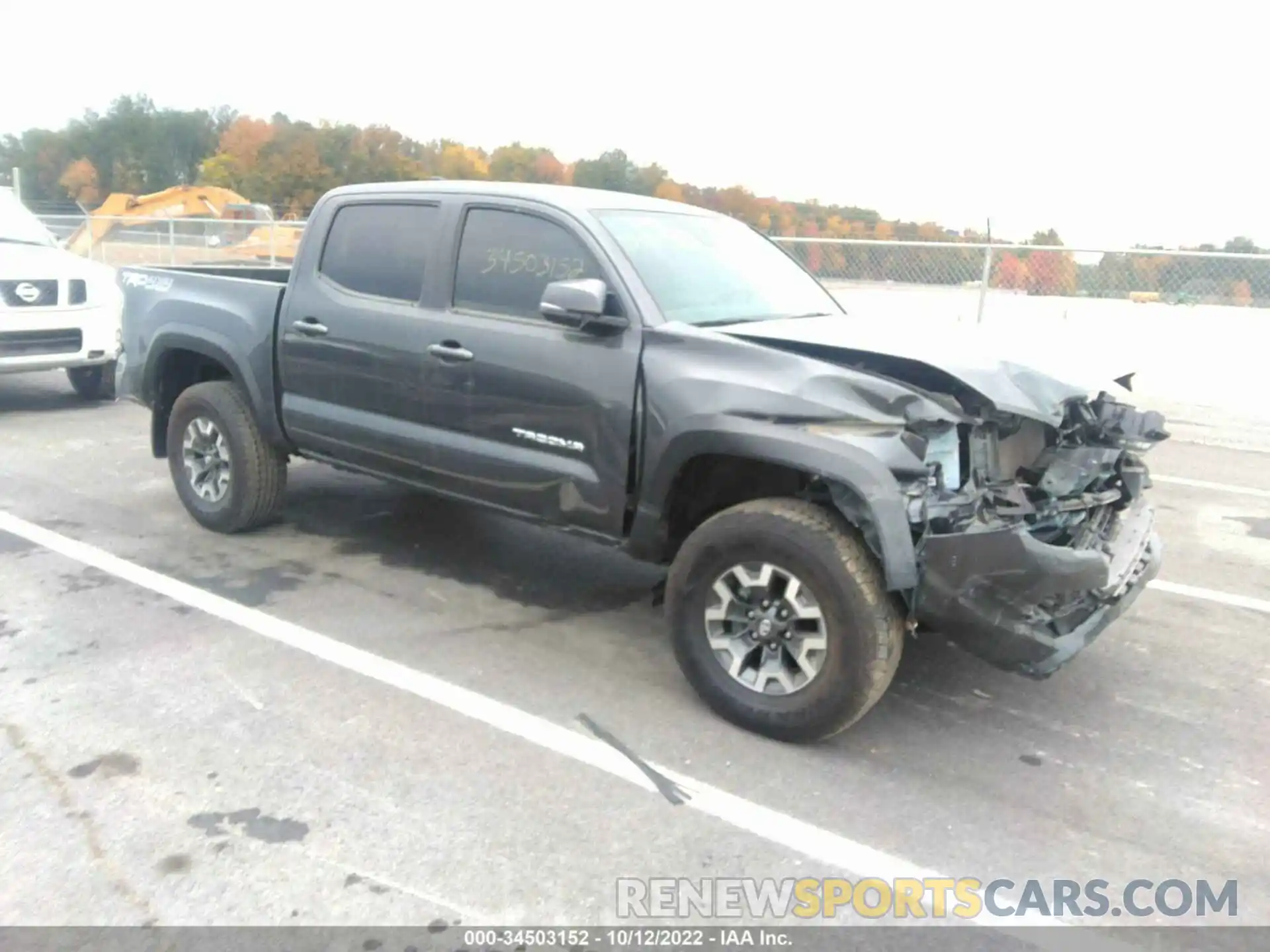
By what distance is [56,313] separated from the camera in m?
9.31

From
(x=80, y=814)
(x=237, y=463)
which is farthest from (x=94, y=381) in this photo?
(x=80, y=814)

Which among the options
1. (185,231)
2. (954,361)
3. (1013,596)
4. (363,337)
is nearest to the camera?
(1013,596)

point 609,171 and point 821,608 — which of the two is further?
point 609,171

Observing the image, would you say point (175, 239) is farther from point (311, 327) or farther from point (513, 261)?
point (513, 261)

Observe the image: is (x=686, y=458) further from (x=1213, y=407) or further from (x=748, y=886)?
(x=1213, y=407)

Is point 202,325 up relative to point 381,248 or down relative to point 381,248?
down

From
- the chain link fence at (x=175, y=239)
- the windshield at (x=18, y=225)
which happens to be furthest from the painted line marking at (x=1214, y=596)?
the chain link fence at (x=175, y=239)

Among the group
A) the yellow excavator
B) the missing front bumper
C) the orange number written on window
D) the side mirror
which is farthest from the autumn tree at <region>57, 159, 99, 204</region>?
the missing front bumper

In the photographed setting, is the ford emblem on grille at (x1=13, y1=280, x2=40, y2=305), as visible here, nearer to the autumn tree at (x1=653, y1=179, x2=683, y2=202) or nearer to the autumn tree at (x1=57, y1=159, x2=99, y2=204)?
the autumn tree at (x1=653, y1=179, x2=683, y2=202)

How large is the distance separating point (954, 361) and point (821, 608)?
0.99 metres

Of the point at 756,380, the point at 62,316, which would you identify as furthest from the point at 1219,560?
the point at 62,316

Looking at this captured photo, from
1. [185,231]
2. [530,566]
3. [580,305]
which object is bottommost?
[530,566]

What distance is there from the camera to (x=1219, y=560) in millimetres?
6055

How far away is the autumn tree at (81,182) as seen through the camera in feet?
83.0
